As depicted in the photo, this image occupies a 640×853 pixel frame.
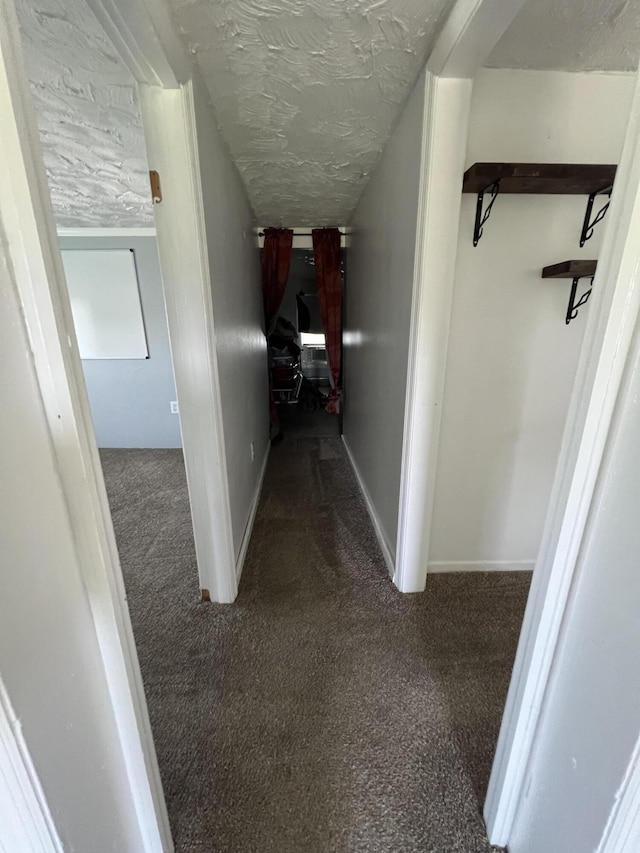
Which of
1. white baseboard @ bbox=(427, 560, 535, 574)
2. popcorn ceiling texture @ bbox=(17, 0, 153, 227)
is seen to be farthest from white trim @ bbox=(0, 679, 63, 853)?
white baseboard @ bbox=(427, 560, 535, 574)

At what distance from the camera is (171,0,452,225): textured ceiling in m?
1.00

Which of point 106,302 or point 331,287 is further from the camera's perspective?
point 331,287

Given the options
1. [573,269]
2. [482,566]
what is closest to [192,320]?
[573,269]

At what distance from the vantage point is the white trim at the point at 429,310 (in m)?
1.23

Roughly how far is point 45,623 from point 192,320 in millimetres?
1087

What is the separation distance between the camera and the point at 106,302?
11.1 feet

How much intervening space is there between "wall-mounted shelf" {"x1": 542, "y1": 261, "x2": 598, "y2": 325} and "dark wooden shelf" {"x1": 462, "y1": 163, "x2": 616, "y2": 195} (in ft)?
0.85

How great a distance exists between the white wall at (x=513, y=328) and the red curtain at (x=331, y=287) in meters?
2.10

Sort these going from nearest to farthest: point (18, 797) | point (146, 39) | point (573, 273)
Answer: point (18, 797)
point (146, 39)
point (573, 273)

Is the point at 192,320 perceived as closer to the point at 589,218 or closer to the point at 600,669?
the point at 600,669

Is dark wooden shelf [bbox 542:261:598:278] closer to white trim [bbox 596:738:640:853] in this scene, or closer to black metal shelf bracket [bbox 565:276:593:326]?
black metal shelf bracket [bbox 565:276:593:326]

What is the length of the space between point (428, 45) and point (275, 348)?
3458 millimetres

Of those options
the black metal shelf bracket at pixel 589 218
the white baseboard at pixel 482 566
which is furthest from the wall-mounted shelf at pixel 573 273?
the white baseboard at pixel 482 566

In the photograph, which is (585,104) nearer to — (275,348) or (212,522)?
(212,522)
